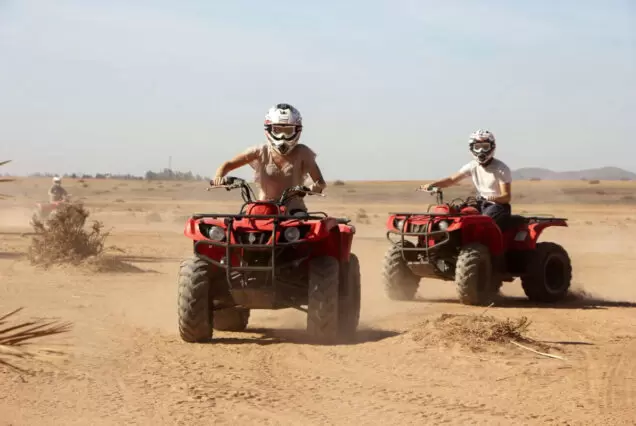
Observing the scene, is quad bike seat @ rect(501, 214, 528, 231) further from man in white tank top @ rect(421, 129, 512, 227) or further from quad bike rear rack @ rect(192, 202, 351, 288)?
quad bike rear rack @ rect(192, 202, 351, 288)

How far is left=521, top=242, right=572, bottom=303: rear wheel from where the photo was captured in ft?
45.7

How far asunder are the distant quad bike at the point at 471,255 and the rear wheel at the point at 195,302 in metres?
4.71

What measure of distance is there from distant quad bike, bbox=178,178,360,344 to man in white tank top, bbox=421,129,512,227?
4.69 m

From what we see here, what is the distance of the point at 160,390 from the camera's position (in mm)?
6965

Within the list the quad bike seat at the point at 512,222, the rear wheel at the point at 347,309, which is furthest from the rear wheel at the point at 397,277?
the rear wheel at the point at 347,309

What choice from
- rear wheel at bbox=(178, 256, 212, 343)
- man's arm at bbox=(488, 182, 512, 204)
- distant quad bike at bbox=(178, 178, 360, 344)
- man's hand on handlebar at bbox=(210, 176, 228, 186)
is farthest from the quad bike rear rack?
man's arm at bbox=(488, 182, 512, 204)

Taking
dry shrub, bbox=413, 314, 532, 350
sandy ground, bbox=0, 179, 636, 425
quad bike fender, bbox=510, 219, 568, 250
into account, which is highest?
quad bike fender, bbox=510, 219, 568, 250

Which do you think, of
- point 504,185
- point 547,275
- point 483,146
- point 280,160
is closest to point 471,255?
point 504,185

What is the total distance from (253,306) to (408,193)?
66.9m

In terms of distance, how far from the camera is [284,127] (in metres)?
9.60

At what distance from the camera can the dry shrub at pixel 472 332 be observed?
9.32 metres

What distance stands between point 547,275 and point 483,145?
6.96ft

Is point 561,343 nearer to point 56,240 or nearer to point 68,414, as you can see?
point 68,414

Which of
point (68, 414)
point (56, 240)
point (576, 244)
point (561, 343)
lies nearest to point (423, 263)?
point (561, 343)
